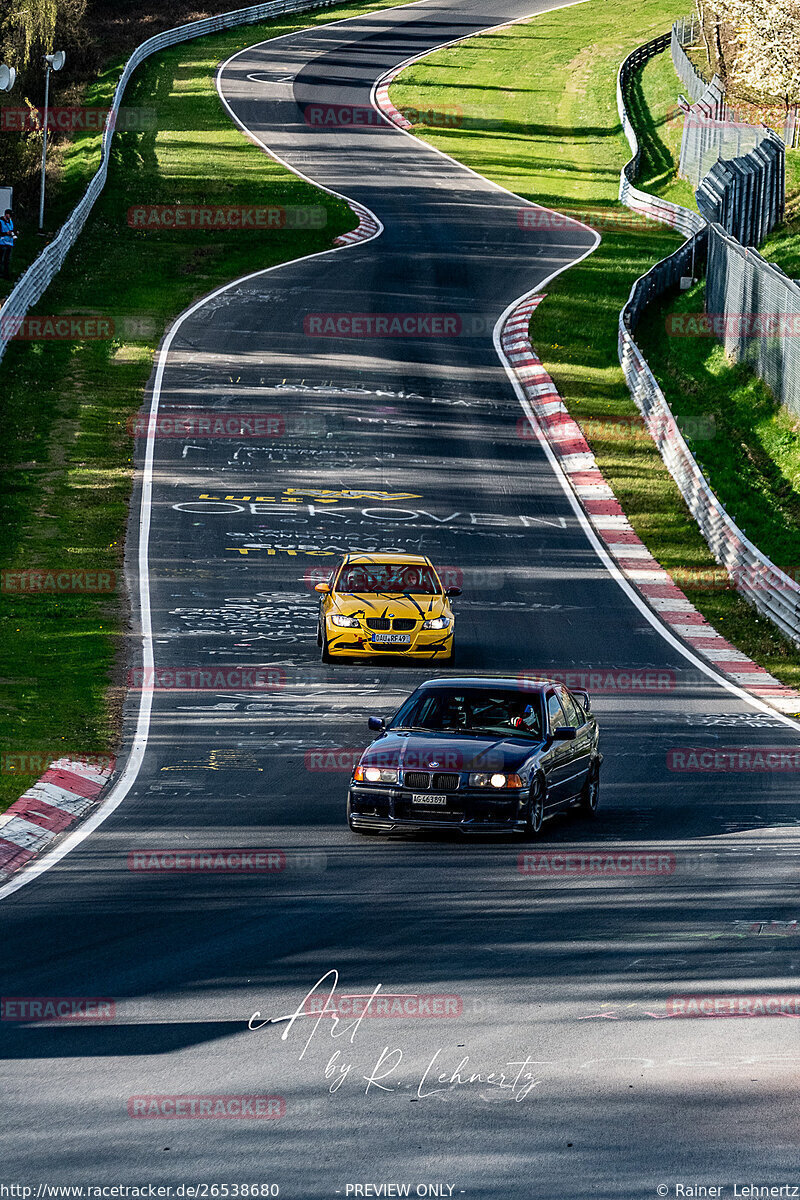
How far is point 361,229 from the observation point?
5212 cm

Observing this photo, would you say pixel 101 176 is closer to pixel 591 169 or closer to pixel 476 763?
pixel 591 169

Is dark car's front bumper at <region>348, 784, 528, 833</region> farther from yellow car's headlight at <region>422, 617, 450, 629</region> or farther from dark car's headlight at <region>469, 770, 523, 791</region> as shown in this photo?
yellow car's headlight at <region>422, 617, 450, 629</region>

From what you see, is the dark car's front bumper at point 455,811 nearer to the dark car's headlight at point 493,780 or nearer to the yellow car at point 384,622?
the dark car's headlight at point 493,780

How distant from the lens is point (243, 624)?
74.1 feet

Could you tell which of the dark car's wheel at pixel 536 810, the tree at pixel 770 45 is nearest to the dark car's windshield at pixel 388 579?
the dark car's wheel at pixel 536 810

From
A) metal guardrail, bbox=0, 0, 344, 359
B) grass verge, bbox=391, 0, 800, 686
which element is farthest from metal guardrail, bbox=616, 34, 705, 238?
metal guardrail, bbox=0, 0, 344, 359

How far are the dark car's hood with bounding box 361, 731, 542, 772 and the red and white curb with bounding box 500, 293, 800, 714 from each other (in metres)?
7.44

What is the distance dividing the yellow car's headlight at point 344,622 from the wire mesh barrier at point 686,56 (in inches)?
1889

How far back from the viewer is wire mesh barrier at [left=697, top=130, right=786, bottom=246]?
44594 mm

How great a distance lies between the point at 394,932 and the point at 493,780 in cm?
283

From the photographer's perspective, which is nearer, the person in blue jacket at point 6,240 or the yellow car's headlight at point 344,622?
the yellow car's headlight at point 344,622

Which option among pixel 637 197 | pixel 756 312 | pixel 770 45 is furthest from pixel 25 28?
pixel 756 312

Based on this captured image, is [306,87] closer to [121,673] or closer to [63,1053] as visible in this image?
[121,673]

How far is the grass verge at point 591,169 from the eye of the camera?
2934 centimetres
